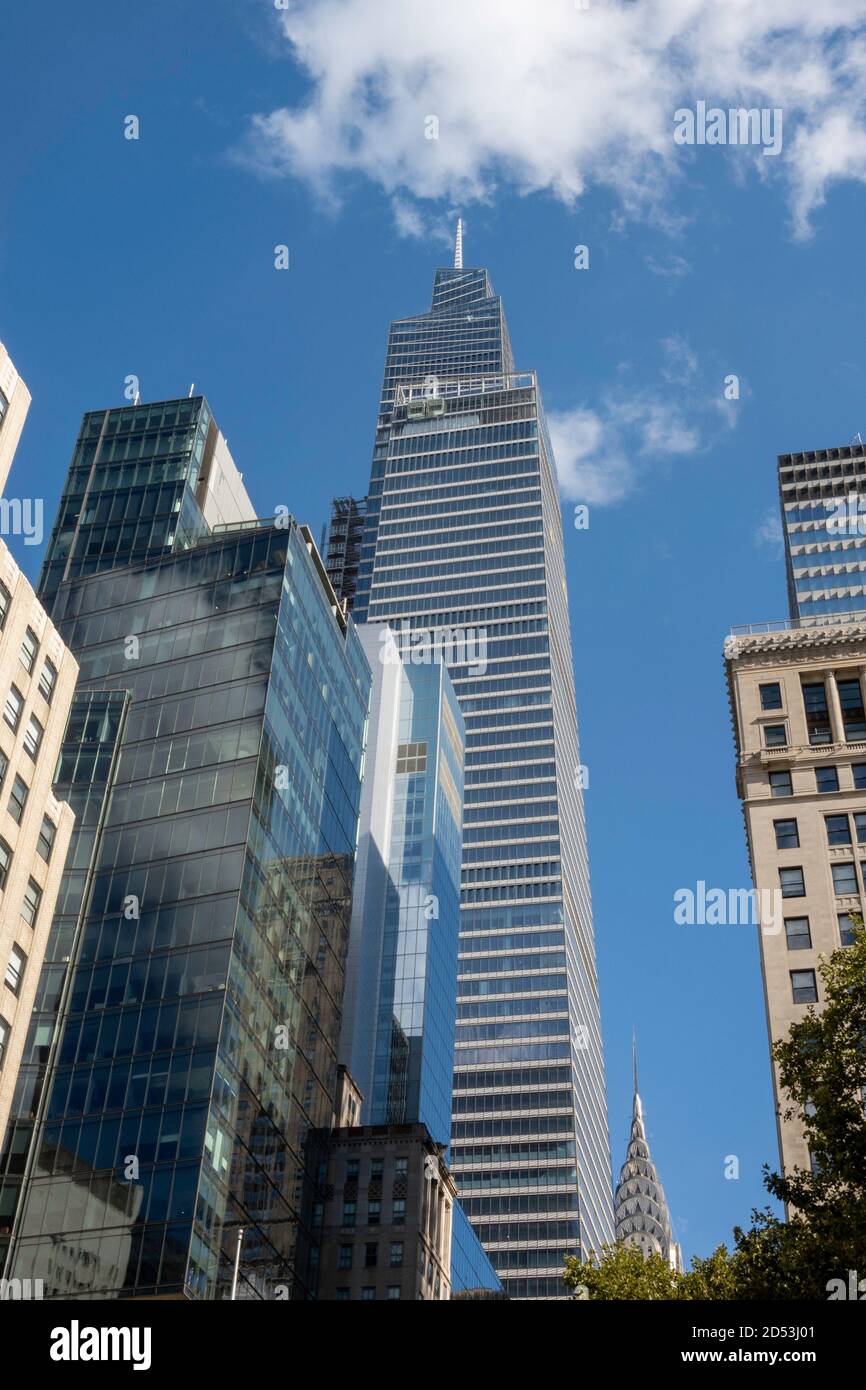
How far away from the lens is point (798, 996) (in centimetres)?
6003

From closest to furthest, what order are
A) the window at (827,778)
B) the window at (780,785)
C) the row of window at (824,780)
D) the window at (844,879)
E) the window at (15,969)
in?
the window at (15,969) → the window at (844,879) → the row of window at (824,780) → the window at (827,778) → the window at (780,785)

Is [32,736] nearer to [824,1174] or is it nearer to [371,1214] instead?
[824,1174]

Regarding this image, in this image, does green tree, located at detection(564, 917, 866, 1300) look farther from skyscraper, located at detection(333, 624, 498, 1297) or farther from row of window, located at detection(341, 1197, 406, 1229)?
skyscraper, located at detection(333, 624, 498, 1297)

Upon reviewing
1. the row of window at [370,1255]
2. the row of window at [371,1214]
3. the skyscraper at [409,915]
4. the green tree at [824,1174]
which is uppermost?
the skyscraper at [409,915]

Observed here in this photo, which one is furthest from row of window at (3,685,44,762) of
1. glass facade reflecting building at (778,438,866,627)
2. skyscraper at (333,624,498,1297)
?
glass facade reflecting building at (778,438,866,627)

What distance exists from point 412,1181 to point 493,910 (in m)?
98.1

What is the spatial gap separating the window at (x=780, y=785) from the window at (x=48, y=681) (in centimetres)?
3413

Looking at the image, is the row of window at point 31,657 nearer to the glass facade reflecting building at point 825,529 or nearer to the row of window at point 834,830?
the row of window at point 834,830

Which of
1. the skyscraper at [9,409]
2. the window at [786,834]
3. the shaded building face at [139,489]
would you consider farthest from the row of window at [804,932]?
the shaded building face at [139,489]

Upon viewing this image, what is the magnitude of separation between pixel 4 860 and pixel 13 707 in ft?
21.8

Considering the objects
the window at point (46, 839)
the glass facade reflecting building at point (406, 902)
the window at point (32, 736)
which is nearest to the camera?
the window at point (32, 736)

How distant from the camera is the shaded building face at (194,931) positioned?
69.8 m
